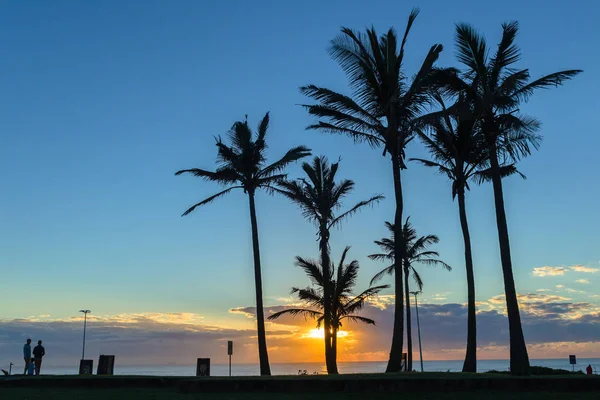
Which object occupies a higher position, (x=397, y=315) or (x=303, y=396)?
(x=397, y=315)

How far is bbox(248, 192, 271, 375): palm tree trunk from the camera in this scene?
28281 mm

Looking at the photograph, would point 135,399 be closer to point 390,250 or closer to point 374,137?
point 374,137

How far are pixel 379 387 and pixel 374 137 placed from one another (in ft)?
38.2

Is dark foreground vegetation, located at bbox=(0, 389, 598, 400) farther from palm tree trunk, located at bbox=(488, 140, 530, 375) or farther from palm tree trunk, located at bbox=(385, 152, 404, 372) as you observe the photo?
palm tree trunk, located at bbox=(385, 152, 404, 372)

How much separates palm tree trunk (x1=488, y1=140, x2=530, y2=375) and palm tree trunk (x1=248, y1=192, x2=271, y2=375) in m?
12.2

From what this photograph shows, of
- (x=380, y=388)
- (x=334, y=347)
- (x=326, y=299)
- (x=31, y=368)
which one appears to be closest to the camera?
(x=380, y=388)

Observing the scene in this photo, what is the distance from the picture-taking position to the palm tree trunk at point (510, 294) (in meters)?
19.4

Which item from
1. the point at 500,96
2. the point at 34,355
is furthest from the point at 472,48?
the point at 34,355

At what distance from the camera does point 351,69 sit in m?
23.8

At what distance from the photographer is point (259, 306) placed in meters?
28.7

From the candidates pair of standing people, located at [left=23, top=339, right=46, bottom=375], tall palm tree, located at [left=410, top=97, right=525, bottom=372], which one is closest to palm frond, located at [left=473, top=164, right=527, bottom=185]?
tall palm tree, located at [left=410, top=97, right=525, bottom=372]

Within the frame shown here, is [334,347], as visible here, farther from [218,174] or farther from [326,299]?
[218,174]

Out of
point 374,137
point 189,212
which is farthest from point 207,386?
point 189,212

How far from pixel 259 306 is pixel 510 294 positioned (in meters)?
12.5
